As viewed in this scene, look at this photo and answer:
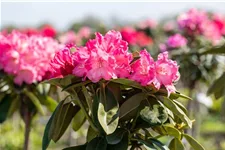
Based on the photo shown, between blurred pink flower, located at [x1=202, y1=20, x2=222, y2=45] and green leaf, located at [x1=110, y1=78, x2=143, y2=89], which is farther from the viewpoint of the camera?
blurred pink flower, located at [x1=202, y1=20, x2=222, y2=45]

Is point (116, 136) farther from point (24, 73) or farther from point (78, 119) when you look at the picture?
point (24, 73)

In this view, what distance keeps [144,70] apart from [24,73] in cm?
95

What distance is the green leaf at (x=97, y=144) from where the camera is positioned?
1701 millimetres

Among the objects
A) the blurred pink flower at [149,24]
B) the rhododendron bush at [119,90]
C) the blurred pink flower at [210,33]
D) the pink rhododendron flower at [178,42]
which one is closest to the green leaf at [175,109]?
the rhododendron bush at [119,90]

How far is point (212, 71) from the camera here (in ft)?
14.0

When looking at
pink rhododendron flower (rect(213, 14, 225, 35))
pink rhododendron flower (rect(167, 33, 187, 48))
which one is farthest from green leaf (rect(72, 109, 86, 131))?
pink rhododendron flower (rect(213, 14, 225, 35))

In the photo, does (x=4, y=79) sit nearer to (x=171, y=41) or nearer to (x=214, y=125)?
(x=171, y=41)

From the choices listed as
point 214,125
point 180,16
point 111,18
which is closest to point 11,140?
point 180,16

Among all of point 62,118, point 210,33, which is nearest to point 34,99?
point 62,118

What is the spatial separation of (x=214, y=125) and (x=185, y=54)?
5.82 m

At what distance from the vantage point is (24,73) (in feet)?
8.25

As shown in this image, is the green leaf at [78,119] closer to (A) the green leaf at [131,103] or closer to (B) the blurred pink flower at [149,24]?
(A) the green leaf at [131,103]

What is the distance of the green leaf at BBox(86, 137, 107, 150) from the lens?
67.0 inches

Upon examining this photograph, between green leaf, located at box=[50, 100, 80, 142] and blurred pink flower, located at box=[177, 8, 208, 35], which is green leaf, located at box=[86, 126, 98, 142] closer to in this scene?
green leaf, located at box=[50, 100, 80, 142]
